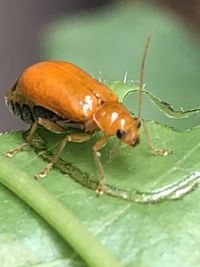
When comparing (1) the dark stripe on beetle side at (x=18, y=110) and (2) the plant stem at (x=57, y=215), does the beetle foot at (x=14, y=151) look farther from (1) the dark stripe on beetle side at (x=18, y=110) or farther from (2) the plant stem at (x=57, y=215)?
(1) the dark stripe on beetle side at (x=18, y=110)

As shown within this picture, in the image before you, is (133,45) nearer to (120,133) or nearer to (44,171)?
(120,133)

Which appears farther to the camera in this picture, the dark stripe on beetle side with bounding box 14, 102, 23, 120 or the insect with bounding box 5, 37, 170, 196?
the dark stripe on beetle side with bounding box 14, 102, 23, 120

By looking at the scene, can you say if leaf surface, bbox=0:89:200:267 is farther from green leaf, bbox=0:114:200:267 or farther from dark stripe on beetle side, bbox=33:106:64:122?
dark stripe on beetle side, bbox=33:106:64:122

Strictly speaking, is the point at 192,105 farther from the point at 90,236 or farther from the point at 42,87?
the point at 90,236

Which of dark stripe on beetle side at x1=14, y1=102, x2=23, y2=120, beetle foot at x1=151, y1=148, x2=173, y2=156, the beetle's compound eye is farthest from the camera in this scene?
dark stripe on beetle side at x1=14, y1=102, x2=23, y2=120

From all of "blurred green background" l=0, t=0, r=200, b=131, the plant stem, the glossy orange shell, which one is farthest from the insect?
"blurred green background" l=0, t=0, r=200, b=131

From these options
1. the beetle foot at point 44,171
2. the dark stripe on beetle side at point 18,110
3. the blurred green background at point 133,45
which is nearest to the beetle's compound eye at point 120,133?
the beetle foot at point 44,171

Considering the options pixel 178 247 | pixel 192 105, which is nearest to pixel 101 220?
pixel 178 247
